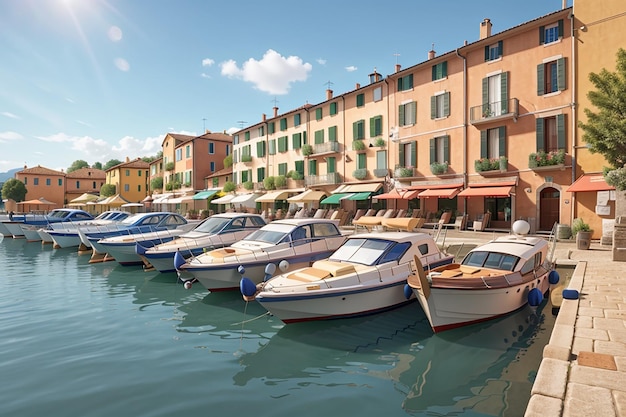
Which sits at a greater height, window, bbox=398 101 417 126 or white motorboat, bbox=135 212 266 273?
window, bbox=398 101 417 126

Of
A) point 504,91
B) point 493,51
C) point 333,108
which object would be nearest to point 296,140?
point 333,108

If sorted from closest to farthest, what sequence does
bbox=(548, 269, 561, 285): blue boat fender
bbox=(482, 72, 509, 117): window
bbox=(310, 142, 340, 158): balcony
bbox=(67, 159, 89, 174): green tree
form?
bbox=(548, 269, 561, 285): blue boat fender < bbox=(482, 72, 509, 117): window < bbox=(310, 142, 340, 158): balcony < bbox=(67, 159, 89, 174): green tree

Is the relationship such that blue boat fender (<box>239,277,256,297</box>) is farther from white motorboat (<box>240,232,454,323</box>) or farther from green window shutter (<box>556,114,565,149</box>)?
green window shutter (<box>556,114,565,149</box>)

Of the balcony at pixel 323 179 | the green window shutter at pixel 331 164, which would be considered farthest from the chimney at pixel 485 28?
the balcony at pixel 323 179

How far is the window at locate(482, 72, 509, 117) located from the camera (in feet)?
74.9

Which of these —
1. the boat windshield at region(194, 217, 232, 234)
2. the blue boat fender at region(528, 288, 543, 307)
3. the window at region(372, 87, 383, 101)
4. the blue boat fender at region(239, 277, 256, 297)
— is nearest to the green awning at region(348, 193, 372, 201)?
the window at region(372, 87, 383, 101)

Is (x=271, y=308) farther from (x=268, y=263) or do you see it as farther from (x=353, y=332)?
(x=268, y=263)

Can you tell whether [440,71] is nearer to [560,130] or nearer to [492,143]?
[492,143]

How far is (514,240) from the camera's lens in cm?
1049

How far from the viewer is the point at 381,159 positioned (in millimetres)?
30234

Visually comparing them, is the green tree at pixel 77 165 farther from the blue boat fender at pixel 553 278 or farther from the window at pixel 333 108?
Result: the blue boat fender at pixel 553 278

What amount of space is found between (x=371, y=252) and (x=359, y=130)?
910 inches

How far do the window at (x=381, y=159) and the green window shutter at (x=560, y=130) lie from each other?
1194cm

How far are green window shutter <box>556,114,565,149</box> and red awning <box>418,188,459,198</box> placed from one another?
605 centimetres
